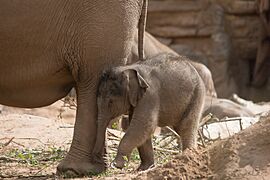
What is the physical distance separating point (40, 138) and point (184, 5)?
36.5ft

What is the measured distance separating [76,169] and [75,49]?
3.03 ft

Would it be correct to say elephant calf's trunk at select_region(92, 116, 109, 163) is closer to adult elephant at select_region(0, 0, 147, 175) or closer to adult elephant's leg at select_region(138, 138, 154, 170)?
adult elephant at select_region(0, 0, 147, 175)

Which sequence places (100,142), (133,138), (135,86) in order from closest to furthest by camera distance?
(133,138), (135,86), (100,142)

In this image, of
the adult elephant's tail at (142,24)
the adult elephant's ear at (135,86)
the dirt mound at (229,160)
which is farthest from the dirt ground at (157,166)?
the adult elephant's tail at (142,24)

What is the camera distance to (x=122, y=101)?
259 inches

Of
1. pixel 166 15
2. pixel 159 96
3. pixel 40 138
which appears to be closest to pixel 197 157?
pixel 159 96

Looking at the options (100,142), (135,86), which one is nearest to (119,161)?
(100,142)

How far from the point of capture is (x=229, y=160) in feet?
16.2

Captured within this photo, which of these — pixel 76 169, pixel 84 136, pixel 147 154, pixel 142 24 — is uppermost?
pixel 142 24

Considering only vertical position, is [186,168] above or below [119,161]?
above

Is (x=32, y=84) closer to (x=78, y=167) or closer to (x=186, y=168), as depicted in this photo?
(x=78, y=167)

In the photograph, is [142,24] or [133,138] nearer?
[133,138]

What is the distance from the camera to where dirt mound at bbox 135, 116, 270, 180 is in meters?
4.81

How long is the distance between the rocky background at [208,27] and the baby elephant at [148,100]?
489 inches
